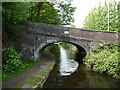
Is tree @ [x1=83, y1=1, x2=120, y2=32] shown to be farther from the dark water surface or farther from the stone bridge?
the dark water surface

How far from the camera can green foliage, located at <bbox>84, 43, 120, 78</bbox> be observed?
2046 cm

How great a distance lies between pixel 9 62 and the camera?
17656 mm

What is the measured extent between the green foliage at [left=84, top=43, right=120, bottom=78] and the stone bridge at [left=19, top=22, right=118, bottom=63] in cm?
100

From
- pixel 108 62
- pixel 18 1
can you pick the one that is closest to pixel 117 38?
pixel 108 62

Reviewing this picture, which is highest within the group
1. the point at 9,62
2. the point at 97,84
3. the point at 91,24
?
the point at 91,24

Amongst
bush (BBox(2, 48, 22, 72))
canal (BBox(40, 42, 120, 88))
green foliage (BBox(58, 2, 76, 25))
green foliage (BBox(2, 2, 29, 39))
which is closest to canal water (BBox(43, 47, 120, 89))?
canal (BBox(40, 42, 120, 88))

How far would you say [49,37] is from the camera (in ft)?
84.1

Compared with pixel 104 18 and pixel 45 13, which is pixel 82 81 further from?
pixel 104 18

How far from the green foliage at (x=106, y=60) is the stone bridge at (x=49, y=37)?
39.4 inches

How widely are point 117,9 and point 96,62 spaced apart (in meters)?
15.8

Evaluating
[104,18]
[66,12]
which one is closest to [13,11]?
[66,12]

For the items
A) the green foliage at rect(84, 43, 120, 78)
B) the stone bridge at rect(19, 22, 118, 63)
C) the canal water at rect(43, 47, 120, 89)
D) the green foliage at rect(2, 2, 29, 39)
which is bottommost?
the canal water at rect(43, 47, 120, 89)

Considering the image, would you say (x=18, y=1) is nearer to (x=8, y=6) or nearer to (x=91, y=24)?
(x=8, y=6)

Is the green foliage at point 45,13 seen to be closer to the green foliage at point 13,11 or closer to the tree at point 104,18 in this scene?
the tree at point 104,18
